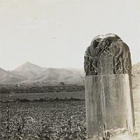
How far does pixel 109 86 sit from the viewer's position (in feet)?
7.56

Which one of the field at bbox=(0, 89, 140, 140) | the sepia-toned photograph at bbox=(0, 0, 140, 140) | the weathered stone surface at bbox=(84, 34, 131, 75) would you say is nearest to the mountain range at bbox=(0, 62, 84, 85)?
the sepia-toned photograph at bbox=(0, 0, 140, 140)

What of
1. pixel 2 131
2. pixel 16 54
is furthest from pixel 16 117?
pixel 16 54

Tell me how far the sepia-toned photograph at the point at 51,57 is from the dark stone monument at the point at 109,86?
190mm

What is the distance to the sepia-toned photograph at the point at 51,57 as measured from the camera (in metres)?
2.72

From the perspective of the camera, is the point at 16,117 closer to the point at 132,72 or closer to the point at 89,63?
the point at 89,63

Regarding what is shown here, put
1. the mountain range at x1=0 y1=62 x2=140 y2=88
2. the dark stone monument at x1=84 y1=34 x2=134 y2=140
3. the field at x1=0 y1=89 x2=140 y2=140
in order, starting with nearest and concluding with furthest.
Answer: the dark stone monument at x1=84 y1=34 x2=134 y2=140 < the field at x1=0 y1=89 x2=140 y2=140 < the mountain range at x1=0 y1=62 x2=140 y2=88

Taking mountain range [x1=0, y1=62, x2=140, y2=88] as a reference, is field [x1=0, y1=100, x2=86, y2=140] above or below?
below

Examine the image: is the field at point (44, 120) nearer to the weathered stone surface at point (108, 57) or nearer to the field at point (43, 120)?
the field at point (43, 120)

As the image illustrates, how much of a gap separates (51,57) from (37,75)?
205mm

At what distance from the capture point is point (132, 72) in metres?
2.40

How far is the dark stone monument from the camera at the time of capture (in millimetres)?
2281

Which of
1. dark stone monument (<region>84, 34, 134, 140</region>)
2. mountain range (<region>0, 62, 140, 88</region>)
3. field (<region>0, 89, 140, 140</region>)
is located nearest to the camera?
dark stone monument (<region>84, 34, 134, 140</region>)

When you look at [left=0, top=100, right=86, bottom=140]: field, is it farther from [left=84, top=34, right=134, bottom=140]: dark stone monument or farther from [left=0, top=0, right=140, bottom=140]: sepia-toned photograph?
[left=84, top=34, right=134, bottom=140]: dark stone monument

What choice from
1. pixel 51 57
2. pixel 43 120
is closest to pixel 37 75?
pixel 51 57
